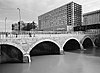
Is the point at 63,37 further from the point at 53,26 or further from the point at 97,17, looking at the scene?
the point at 53,26

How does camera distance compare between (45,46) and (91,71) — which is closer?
(91,71)

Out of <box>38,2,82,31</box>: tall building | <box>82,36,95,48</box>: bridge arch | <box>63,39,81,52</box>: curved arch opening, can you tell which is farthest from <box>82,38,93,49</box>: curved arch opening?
<box>38,2,82,31</box>: tall building

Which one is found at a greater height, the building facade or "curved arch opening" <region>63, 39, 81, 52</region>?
the building facade

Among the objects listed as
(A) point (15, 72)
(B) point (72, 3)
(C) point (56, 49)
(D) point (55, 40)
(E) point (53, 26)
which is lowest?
(A) point (15, 72)

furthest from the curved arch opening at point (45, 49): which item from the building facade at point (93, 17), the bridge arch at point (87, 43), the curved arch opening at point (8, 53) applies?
the building facade at point (93, 17)

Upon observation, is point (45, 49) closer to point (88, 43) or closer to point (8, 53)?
point (8, 53)

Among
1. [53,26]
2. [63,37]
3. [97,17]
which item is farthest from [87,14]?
[63,37]

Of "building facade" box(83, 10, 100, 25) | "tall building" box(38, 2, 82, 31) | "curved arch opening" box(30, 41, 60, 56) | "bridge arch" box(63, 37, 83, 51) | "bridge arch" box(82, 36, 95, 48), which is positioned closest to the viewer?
"curved arch opening" box(30, 41, 60, 56)

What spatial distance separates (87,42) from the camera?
34.7 meters

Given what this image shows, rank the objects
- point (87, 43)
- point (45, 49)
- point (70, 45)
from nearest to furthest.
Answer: point (45, 49), point (70, 45), point (87, 43)

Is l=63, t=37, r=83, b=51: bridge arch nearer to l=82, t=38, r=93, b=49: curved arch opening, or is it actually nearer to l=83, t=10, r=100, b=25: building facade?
l=82, t=38, r=93, b=49: curved arch opening

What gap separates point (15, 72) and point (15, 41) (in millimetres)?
4668

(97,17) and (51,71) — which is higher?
(97,17)

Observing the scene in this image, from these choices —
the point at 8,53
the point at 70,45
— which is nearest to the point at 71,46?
the point at 70,45
